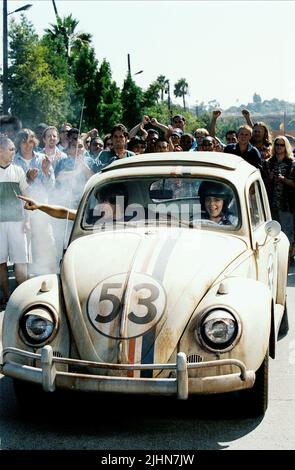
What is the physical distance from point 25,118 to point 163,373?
208 ft


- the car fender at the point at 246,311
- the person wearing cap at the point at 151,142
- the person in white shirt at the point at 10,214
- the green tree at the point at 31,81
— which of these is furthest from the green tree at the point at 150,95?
the car fender at the point at 246,311

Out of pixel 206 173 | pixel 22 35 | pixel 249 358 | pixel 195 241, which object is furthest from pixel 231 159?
pixel 22 35

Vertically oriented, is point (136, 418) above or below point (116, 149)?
below

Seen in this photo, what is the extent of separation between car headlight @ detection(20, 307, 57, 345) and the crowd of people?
204cm

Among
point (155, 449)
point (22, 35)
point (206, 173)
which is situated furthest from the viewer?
point (22, 35)

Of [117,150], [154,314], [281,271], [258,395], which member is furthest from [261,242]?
[117,150]

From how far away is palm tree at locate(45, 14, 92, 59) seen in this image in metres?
77.8

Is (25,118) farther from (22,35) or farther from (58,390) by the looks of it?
(58,390)

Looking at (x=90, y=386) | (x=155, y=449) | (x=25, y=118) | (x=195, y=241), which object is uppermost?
(x=25, y=118)

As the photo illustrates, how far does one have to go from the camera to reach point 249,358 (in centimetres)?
518

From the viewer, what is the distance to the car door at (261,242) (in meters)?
6.36

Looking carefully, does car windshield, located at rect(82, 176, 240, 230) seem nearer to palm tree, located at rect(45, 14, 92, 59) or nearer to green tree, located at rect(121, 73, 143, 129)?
green tree, located at rect(121, 73, 143, 129)

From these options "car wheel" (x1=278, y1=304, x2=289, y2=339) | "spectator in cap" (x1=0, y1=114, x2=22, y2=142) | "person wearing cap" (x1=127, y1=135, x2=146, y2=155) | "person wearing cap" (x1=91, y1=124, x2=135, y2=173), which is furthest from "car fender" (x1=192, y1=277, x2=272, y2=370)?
"spectator in cap" (x1=0, y1=114, x2=22, y2=142)

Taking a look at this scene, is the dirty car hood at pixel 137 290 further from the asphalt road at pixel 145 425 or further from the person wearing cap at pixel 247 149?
the person wearing cap at pixel 247 149
